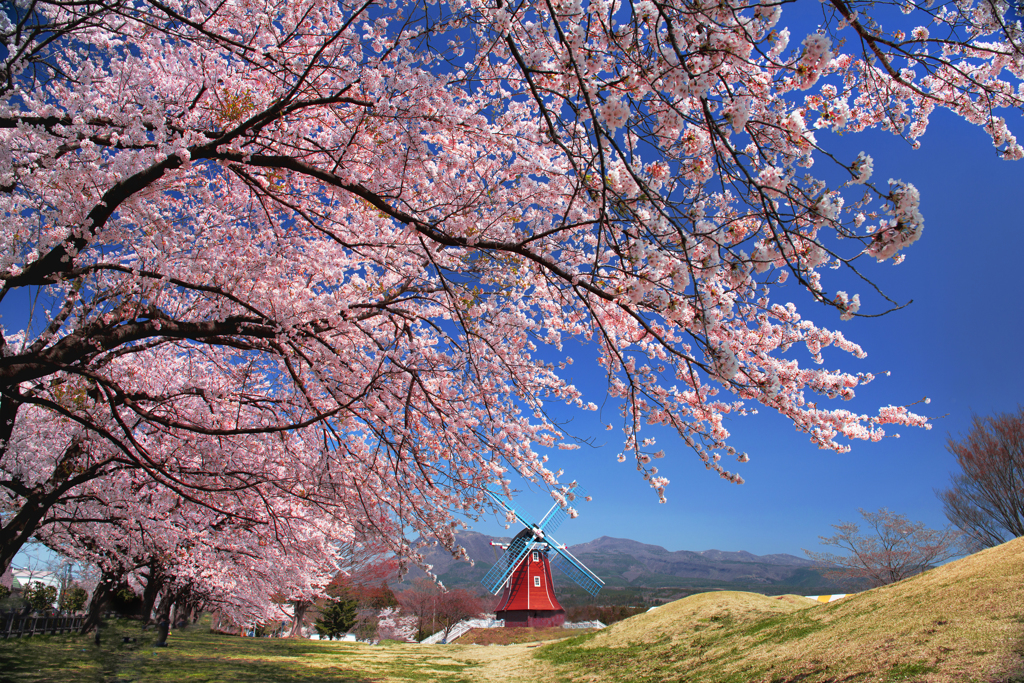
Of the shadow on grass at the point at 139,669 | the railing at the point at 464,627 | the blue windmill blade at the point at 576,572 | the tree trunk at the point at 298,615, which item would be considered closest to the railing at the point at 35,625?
the shadow on grass at the point at 139,669

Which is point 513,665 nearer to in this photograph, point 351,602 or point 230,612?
point 230,612

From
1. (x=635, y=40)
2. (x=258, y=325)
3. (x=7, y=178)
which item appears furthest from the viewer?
(x=258, y=325)

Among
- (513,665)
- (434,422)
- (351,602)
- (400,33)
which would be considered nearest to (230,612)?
(351,602)

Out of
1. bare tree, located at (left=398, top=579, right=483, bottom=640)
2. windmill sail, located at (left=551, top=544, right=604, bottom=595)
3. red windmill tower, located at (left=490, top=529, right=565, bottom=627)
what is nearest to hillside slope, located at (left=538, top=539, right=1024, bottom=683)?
red windmill tower, located at (left=490, top=529, right=565, bottom=627)

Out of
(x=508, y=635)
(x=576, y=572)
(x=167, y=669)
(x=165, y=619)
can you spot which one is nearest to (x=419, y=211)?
(x=167, y=669)

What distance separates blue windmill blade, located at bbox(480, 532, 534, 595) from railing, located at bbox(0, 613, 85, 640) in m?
21.9

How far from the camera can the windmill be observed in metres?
32.1

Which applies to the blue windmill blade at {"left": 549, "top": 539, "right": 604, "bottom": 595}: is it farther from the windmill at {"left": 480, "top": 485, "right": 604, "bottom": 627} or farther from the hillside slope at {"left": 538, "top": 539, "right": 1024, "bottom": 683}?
the hillside slope at {"left": 538, "top": 539, "right": 1024, "bottom": 683}

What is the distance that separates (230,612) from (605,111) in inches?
1109

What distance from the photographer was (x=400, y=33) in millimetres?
3475

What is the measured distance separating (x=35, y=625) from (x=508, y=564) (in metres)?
24.9

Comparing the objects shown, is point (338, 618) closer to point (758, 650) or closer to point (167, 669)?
point (167, 669)

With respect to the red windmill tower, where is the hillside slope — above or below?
above

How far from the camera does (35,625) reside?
668 inches
